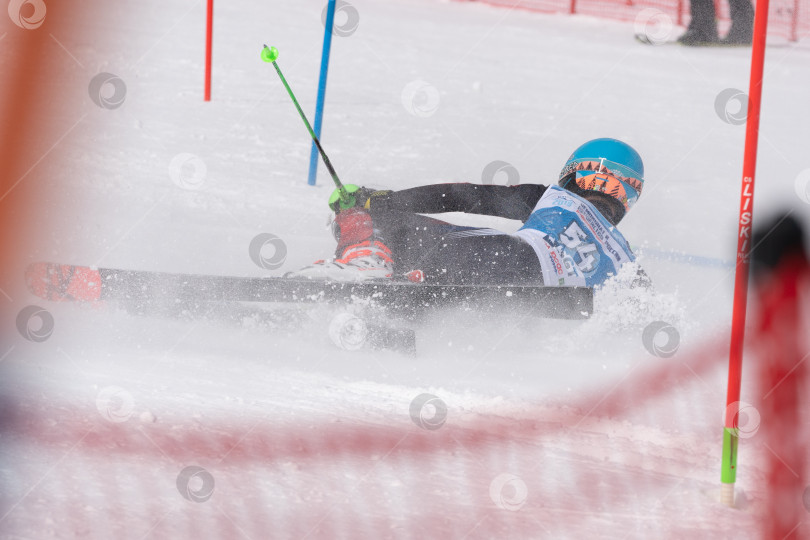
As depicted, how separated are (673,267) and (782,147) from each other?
2.91 metres

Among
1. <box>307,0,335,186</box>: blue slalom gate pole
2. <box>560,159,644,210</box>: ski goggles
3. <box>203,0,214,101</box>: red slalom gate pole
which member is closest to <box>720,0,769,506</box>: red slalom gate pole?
<box>560,159,644,210</box>: ski goggles

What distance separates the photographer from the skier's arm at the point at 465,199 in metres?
3.67

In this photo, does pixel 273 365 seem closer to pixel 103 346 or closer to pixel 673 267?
pixel 103 346

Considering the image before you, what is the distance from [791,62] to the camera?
32.3 ft

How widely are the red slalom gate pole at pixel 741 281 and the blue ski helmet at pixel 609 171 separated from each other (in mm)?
1499

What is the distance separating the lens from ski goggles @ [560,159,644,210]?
3.56 m

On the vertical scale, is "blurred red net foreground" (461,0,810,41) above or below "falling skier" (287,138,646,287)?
above

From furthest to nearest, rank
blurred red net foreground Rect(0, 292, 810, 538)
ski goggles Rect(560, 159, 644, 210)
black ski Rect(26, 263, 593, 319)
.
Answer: ski goggles Rect(560, 159, 644, 210) < black ski Rect(26, 263, 593, 319) < blurred red net foreground Rect(0, 292, 810, 538)

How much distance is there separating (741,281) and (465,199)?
175 centimetres

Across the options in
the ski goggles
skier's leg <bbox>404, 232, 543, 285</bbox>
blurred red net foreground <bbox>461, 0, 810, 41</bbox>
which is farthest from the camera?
blurred red net foreground <bbox>461, 0, 810, 41</bbox>

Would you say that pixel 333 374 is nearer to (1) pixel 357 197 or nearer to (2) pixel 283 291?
(2) pixel 283 291

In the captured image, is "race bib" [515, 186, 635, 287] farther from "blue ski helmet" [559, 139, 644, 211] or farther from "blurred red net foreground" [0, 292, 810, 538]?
"blurred red net foreground" [0, 292, 810, 538]

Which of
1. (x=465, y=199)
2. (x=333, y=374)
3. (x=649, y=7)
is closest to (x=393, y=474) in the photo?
(x=333, y=374)

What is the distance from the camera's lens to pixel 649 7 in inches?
516
